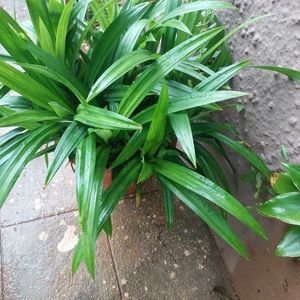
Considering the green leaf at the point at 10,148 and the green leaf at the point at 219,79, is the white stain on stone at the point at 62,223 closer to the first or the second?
the green leaf at the point at 10,148

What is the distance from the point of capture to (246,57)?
1.03 meters

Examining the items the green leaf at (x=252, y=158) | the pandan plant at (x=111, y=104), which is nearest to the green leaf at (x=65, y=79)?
the pandan plant at (x=111, y=104)

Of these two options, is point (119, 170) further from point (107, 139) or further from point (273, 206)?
point (273, 206)

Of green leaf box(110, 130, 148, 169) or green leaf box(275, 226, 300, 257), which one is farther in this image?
green leaf box(110, 130, 148, 169)

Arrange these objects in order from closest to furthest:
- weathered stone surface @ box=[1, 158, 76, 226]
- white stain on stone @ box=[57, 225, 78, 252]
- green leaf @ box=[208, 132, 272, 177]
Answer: green leaf @ box=[208, 132, 272, 177], white stain on stone @ box=[57, 225, 78, 252], weathered stone surface @ box=[1, 158, 76, 226]

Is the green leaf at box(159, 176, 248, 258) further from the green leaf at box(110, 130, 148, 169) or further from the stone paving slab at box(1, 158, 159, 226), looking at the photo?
the stone paving slab at box(1, 158, 159, 226)

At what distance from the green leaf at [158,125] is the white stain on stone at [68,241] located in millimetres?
568

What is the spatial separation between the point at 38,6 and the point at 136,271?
959 millimetres

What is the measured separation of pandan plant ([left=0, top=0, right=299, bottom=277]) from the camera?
0.80 m

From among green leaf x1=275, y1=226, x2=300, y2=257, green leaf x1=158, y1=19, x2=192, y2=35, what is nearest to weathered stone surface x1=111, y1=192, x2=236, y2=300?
green leaf x1=275, y1=226, x2=300, y2=257

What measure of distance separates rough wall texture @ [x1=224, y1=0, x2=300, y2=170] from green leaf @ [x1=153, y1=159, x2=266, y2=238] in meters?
0.21

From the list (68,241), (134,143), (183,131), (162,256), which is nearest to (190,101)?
(183,131)

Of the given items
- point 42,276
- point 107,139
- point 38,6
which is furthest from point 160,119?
point 42,276

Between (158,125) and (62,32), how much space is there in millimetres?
363
